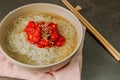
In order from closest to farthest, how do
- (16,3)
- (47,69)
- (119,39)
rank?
(47,69) < (119,39) < (16,3)

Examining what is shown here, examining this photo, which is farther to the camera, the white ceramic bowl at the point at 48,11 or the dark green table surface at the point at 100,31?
the dark green table surface at the point at 100,31

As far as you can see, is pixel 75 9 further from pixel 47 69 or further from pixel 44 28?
pixel 47 69

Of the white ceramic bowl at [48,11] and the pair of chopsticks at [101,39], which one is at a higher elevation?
the white ceramic bowl at [48,11]

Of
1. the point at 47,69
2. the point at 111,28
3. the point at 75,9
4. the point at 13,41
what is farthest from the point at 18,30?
the point at 111,28

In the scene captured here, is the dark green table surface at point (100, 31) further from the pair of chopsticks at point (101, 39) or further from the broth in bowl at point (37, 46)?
the broth in bowl at point (37, 46)

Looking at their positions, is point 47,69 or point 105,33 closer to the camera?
point 47,69

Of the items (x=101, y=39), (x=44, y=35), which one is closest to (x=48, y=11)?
(x=44, y=35)

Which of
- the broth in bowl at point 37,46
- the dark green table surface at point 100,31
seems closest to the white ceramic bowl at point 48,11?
the broth in bowl at point 37,46
